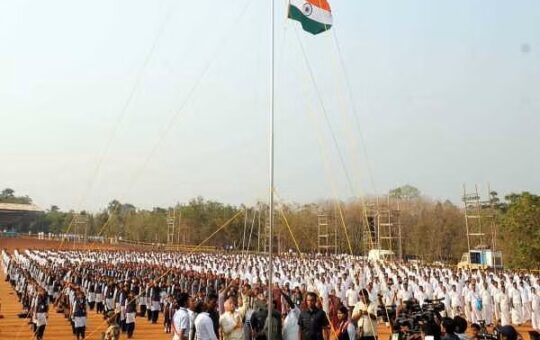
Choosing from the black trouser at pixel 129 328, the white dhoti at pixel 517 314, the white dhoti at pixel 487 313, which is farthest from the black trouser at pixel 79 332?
the white dhoti at pixel 517 314

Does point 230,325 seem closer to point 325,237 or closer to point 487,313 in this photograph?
point 487,313

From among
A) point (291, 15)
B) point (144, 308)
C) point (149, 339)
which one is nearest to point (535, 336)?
point (291, 15)

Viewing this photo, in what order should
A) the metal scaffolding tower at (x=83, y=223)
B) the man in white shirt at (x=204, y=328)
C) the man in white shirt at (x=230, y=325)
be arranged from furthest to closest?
the metal scaffolding tower at (x=83, y=223) < the man in white shirt at (x=230, y=325) < the man in white shirt at (x=204, y=328)

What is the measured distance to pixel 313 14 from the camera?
37.6 ft

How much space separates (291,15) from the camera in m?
11.3

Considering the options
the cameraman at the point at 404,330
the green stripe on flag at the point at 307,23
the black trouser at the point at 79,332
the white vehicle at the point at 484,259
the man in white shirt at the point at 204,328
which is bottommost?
the black trouser at the point at 79,332

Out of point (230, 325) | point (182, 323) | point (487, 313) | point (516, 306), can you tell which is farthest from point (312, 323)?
point (516, 306)

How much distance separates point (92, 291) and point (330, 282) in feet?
27.8

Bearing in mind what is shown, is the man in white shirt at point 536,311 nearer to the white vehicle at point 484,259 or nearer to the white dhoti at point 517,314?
the white dhoti at point 517,314

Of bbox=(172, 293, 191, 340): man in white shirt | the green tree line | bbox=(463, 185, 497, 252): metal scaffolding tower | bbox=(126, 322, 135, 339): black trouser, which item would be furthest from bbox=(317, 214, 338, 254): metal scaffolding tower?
bbox=(172, 293, 191, 340): man in white shirt

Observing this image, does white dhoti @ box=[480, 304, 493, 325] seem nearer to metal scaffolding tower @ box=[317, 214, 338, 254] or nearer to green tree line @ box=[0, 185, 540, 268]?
green tree line @ box=[0, 185, 540, 268]

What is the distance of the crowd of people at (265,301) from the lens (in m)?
8.16

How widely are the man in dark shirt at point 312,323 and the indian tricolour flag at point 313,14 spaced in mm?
6104

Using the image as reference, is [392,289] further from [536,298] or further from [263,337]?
[263,337]
